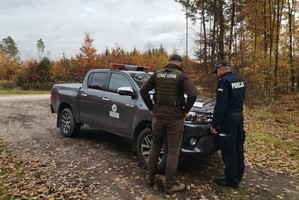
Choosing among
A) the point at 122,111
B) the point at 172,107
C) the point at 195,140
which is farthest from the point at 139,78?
the point at 195,140

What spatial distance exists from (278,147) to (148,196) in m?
5.00

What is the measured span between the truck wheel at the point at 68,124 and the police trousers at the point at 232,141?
449cm

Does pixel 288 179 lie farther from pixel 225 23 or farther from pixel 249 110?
pixel 225 23

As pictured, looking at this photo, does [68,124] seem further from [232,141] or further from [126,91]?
[232,141]

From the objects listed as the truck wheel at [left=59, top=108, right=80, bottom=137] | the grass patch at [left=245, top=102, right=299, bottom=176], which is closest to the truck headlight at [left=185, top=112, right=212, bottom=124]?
the grass patch at [left=245, top=102, right=299, bottom=176]

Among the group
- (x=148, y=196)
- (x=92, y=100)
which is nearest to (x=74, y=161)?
(x=92, y=100)

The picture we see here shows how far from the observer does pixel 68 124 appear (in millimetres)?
8484

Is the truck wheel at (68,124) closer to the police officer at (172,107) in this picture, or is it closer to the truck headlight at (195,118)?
the police officer at (172,107)

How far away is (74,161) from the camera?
21.5 feet

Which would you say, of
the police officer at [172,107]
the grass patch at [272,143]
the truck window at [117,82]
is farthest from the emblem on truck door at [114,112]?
the grass patch at [272,143]

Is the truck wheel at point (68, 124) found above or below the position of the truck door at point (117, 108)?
below

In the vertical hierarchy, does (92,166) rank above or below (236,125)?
below

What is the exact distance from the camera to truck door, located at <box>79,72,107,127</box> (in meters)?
7.36

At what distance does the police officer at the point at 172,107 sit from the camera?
4875 millimetres
